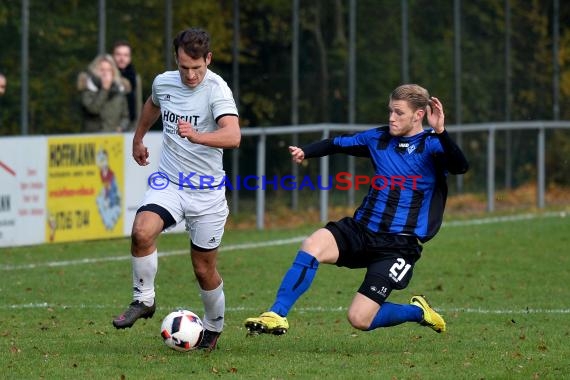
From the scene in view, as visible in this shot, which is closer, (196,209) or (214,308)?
(196,209)

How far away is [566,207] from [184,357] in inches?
512

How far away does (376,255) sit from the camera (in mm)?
9148

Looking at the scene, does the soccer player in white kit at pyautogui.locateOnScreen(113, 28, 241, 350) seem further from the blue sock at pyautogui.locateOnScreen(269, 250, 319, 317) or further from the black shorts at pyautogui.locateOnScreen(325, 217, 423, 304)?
the black shorts at pyautogui.locateOnScreen(325, 217, 423, 304)

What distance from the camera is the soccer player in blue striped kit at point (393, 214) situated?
9.02 metres

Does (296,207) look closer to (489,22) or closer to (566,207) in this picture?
(566,207)

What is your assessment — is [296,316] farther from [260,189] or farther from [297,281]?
[260,189]

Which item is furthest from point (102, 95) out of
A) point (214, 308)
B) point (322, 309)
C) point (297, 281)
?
point (297, 281)

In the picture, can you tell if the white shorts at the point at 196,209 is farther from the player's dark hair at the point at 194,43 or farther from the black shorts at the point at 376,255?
the player's dark hair at the point at 194,43

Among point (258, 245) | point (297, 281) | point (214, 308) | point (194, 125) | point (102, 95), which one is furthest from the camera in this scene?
point (102, 95)

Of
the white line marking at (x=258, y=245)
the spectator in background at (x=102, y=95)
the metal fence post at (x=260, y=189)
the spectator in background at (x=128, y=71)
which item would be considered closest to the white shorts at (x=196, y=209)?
the white line marking at (x=258, y=245)

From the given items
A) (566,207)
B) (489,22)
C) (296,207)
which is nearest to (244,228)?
(296,207)

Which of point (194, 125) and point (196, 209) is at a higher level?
point (194, 125)

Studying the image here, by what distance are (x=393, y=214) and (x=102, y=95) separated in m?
8.36

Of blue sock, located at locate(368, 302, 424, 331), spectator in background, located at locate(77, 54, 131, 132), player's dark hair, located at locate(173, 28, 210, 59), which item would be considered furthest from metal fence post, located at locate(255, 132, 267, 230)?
player's dark hair, located at locate(173, 28, 210, 59)
